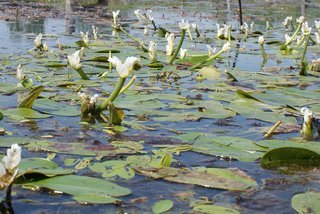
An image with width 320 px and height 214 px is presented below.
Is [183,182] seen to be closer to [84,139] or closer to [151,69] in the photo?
[84,139]

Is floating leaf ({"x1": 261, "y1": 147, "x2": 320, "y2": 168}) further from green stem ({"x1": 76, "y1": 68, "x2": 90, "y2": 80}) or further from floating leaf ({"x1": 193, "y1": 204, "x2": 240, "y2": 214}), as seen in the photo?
green stem ({"x1": 76, "y1": 68, "x2": 90, "y2": 80})

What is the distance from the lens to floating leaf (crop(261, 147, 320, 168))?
1739mm

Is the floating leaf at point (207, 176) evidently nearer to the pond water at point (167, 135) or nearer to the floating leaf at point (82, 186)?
the pond water at point (167, 135)

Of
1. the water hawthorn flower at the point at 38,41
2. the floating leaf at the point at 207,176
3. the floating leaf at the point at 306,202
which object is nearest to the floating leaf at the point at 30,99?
the floating leaf at the point at 207,176

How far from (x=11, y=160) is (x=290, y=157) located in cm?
99

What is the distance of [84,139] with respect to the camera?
1.97 meters

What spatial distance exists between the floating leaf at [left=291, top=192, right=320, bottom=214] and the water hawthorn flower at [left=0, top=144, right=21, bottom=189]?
0.75 m

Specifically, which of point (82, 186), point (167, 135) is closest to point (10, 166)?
point (82, 186)

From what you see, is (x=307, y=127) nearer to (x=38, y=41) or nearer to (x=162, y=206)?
(x=162, y=206)

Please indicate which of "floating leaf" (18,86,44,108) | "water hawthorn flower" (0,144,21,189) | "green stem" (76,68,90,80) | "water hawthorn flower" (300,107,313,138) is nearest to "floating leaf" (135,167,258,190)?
"water hawthorn flower" (0,144,21,189)

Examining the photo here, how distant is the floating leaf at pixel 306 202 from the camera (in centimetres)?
135

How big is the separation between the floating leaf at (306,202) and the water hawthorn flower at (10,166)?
745 millimetres

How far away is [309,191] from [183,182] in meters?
0.38

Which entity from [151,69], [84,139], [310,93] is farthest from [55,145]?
[151,69]
